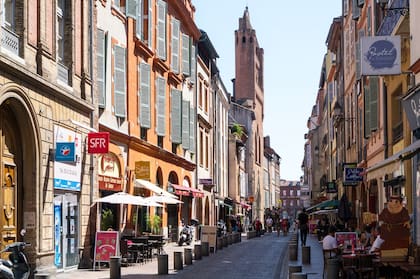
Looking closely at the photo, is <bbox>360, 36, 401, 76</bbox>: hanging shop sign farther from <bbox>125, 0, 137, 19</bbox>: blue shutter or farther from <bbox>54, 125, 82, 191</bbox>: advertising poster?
<bbox>125, 0, 137, 19</bbox>: blue shutter

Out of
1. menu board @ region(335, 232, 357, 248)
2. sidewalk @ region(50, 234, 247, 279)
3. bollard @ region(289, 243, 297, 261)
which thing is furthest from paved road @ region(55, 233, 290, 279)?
menu board @ region(335, 232, 357, 248)

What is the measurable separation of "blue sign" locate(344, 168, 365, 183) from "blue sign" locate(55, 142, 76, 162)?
15826mm

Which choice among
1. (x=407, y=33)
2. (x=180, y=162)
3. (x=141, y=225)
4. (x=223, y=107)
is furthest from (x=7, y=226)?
(x=223, y=107)

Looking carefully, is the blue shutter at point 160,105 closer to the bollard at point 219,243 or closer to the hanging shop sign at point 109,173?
the bollard at point 219,243

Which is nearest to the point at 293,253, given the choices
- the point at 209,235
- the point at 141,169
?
the point at 209,235

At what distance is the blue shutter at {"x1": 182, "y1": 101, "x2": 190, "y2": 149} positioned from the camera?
42625mm

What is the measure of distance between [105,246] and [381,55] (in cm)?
913

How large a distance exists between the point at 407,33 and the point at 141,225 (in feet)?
51.6

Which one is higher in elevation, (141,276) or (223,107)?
(223,107)

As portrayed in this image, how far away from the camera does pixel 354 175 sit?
33969 millimetres

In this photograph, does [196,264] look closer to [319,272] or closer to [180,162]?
[319,272]

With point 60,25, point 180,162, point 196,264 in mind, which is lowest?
point 196,264

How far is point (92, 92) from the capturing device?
83.2 feet

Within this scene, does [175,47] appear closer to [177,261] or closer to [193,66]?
[193,66]
